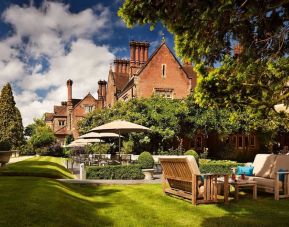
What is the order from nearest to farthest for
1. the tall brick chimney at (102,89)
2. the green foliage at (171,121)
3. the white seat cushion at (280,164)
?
the white seat cushion at (280,164) → the green foliage at (171,121) → the tall brick chimney at (102,89)

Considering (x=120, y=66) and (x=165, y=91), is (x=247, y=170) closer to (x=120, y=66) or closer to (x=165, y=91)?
(x=165, y=91)

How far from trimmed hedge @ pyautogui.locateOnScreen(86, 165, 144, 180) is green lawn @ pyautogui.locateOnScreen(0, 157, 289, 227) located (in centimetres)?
464

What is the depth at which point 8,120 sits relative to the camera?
59.6 metres

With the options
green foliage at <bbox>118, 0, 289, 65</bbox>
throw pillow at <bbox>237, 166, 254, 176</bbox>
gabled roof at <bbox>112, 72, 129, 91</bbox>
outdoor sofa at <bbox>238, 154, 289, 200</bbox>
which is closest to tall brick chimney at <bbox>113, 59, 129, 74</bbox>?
gabled roof at <bbox>112, 72, 129, 91</bbox>

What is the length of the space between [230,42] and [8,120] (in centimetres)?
5877

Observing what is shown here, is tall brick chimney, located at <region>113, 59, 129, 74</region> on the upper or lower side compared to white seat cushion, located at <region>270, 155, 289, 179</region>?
upper

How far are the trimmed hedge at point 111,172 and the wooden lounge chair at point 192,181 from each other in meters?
5.91

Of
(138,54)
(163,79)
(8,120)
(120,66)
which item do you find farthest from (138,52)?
(8,120)

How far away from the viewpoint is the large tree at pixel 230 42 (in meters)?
6.04

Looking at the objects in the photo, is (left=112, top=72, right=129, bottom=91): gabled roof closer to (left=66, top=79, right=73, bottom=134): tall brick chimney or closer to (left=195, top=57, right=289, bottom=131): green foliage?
(left=66, top=79, right=73, bottom=134): tall brick chimney

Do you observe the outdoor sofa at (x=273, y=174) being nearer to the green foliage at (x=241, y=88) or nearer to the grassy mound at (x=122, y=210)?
the grassy mound at (x=122, y=210)

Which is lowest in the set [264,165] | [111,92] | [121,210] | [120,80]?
[121,210]

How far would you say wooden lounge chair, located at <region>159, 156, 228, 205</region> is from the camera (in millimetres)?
9766

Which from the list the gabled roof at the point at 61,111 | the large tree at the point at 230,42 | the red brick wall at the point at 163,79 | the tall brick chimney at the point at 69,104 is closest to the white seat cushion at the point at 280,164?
the large tree at the point at 230,42
